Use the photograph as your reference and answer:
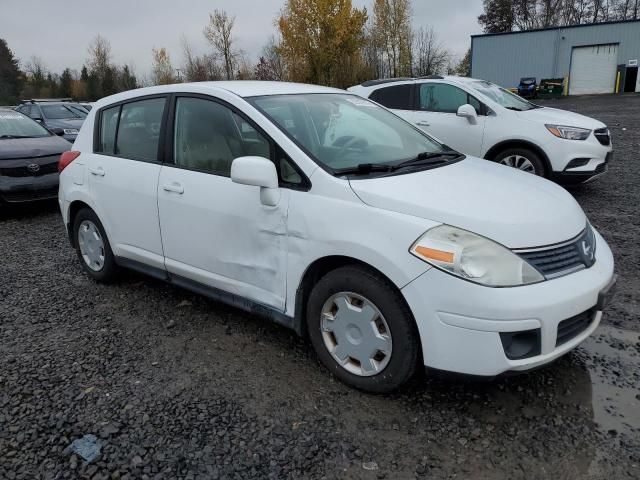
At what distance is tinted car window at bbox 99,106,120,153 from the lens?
4285 mm

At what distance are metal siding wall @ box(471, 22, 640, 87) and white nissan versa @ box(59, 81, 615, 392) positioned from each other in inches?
1483

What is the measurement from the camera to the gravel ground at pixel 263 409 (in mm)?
2361

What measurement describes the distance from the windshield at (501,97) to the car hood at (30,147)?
6309mm

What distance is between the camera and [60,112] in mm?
14820

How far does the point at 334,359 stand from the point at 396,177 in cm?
108

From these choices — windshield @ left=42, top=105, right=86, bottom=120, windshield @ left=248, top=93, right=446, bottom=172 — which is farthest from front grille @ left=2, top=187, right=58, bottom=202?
windshield @ left=42, top=105, right=86, bottom=120

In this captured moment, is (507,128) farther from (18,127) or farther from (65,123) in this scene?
(65,123)

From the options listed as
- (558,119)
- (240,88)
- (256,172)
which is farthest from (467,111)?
(256,172)

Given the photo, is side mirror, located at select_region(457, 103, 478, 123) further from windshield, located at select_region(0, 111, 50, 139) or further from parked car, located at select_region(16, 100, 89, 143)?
parked car, located at select_region(16, 100, 89, 143)

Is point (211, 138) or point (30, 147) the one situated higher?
point (211, 138)

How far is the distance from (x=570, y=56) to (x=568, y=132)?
34373 millimetres

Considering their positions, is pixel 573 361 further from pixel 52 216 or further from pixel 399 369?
pixel 52 216

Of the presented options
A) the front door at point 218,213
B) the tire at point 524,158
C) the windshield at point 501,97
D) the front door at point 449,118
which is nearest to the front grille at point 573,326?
the front door at point 218,213

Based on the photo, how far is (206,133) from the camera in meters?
3.53
